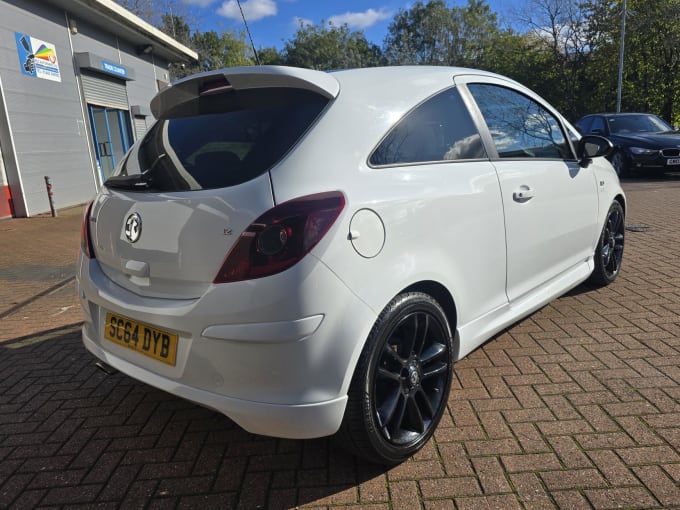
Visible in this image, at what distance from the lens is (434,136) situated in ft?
7.88

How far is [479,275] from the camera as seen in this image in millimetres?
2508

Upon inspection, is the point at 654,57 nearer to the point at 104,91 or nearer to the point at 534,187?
the point at 104,91

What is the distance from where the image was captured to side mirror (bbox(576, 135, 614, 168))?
359cm

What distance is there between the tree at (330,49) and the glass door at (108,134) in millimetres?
Result: 45538

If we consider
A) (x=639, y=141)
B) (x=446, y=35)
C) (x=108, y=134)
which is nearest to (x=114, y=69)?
(x=108, y=134)

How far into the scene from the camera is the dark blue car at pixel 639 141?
1159cm

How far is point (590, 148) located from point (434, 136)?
1.86 meters

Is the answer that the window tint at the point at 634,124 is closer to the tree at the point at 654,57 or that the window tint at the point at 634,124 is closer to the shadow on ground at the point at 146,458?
the tree at the point at 654,57

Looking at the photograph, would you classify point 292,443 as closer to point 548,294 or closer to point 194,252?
point 194,252

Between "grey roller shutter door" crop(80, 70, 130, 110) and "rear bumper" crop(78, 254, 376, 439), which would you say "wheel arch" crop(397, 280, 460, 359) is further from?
"grey roller shutter door" crop(80, 70, 130, 110)

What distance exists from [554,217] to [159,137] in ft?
7.56

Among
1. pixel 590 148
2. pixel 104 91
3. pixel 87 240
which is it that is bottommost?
pixel 87 240

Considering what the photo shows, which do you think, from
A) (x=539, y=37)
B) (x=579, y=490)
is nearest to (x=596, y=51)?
(x=539, y=37)

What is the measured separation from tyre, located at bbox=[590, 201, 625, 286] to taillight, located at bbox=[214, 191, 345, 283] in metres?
3.04
